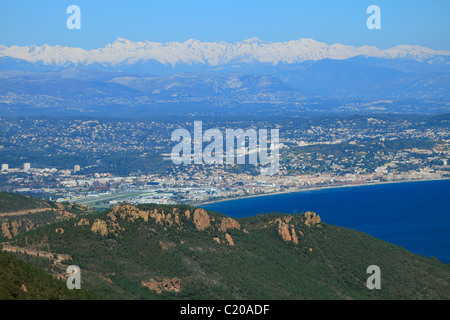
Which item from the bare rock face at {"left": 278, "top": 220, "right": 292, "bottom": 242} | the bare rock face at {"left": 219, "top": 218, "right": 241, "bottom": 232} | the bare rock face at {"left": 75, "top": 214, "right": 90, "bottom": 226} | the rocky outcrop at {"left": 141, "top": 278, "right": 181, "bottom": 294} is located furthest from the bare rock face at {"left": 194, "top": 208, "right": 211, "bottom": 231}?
the rocky outcrop at {"left": 141, "top": 278, "right": 181, "bottom": 294}

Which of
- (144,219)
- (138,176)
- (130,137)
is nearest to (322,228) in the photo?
(144,219)

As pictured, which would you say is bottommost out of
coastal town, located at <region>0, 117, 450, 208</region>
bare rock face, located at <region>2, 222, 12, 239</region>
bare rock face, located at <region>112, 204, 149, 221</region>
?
coastal town, located at <region>0, 117, 450, 208</region>

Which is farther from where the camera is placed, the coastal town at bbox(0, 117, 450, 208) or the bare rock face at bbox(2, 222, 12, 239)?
the coastal town at bbox(0, 117, 450, 208)

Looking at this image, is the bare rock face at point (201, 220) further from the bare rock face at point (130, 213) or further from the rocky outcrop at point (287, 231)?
the rocky outcrop at point (287, 231)

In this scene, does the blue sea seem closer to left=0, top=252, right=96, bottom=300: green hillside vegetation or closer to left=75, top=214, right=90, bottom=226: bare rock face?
left=75, top=214, right=90, bottom=226: bare rock face

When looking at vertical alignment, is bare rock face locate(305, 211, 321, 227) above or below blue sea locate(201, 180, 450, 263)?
above

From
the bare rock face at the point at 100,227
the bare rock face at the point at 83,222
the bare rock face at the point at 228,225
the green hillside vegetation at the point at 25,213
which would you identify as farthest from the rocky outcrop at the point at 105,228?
the green hillside vegetation at the point at 25,213
